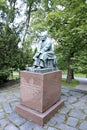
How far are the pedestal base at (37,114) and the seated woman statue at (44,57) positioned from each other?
1109 mm

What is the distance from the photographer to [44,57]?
3115 millimetres

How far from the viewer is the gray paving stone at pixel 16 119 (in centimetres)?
271

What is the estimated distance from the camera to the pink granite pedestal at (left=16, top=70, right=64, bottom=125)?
2766mm

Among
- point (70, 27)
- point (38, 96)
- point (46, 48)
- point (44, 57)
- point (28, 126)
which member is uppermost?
point (70, 27)

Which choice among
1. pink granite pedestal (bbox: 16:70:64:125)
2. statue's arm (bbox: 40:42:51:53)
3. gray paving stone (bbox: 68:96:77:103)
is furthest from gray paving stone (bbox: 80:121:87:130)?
statue's arm (bbox: 40:42:51:53)

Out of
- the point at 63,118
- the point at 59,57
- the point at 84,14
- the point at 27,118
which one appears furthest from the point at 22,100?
the point at 84,14

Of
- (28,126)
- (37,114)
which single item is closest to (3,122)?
(28,126)

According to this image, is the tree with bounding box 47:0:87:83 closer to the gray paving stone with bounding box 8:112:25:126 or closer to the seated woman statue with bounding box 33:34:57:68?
the seated woman statue with bounding box 33:34:57:68

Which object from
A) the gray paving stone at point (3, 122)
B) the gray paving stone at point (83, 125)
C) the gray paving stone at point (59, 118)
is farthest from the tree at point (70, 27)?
the gray paving stone at point (3, 122)

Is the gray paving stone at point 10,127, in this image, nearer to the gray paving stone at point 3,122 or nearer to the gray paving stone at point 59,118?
the gray paving stone at point 3,122

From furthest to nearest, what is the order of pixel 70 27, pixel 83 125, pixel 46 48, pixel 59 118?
pixel 70 27 < pixel 46 48 < pixel 59 118 < pixel 83 125

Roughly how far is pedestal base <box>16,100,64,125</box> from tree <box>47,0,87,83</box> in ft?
9.64

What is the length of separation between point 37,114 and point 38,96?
0.41m

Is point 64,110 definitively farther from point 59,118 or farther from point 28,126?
point 28,126
